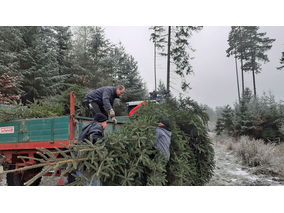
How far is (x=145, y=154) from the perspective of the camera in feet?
7.52

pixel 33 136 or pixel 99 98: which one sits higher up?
pixel 99 98

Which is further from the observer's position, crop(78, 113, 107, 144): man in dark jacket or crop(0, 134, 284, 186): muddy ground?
crop(0, 134, 284, 186): muddy ground

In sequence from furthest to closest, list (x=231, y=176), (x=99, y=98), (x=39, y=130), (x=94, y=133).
→ (x=231, y=176) < (x=99, y=98) < (x=39, y=130) < (x=94, y=133)

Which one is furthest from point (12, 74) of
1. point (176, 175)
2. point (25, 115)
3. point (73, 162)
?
point (176, 175)

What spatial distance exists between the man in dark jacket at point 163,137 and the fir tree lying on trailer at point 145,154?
0.23ft

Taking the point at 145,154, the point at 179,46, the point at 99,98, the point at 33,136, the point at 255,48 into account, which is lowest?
the point at 145,154

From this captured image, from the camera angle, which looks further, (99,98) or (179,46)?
(179,46)

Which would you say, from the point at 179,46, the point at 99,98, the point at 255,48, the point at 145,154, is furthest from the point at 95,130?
the point at 255,48

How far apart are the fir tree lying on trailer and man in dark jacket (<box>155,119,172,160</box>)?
0.23ft

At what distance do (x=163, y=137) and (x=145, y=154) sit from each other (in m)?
0.42

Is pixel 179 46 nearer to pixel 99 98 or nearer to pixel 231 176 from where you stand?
pixel 99 98

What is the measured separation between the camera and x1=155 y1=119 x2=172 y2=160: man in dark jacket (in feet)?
8.39

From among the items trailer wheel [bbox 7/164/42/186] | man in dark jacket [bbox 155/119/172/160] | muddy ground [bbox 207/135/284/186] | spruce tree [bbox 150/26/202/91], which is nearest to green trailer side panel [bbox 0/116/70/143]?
trailer wheel [bbox 7/164/42/186]

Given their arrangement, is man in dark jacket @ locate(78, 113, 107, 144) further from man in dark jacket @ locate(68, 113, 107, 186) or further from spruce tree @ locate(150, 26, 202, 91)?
spruce tree @ locate(150, 26, 202, 91)
